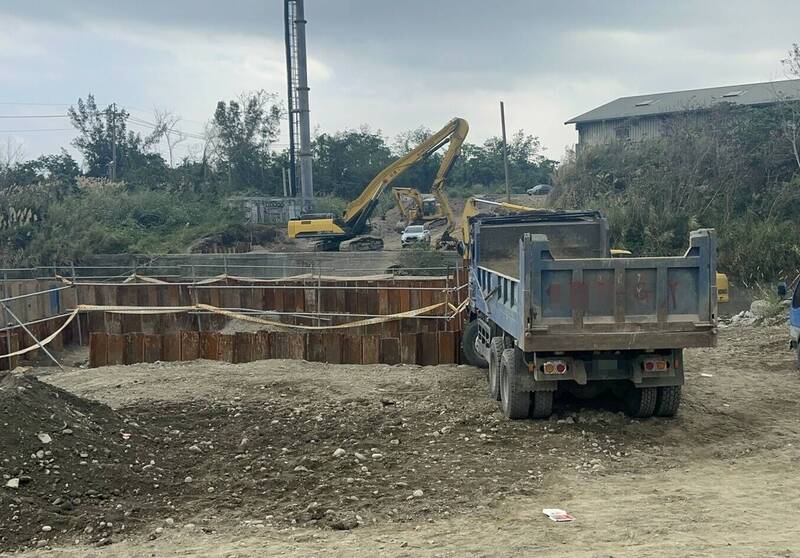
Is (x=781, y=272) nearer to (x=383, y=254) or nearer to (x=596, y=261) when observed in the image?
(x=383, y=254)

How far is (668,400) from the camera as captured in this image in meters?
8.43

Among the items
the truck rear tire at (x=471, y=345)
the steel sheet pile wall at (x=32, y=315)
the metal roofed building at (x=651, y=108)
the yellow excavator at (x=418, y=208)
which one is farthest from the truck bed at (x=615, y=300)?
the metal roofed building at (x=651, y=108)

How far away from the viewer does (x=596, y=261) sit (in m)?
7.69

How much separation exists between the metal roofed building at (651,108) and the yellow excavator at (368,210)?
7768 mm

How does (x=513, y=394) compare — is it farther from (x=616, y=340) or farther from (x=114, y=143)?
(x=114, y=143)

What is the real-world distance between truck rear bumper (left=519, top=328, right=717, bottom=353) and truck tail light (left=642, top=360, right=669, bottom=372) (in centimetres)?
32

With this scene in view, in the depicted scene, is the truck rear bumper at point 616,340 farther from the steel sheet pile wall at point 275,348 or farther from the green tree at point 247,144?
the green tree at point 247,144

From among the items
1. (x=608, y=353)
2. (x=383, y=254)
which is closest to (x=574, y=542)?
(x=608, y=353)

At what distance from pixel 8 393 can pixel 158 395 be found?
2.83 m

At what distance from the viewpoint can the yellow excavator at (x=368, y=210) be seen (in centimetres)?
3084

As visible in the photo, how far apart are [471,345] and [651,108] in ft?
106

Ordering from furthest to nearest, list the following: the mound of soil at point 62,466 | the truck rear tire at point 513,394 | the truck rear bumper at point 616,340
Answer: the truck rear tire at point 513,394 → the truck rear bumper at point 616,340 → the mound of soil at point 62,466

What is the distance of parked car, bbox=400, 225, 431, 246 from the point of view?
3350 centimetres

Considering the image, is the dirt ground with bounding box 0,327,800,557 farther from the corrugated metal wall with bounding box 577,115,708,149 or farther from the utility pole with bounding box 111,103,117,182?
the utility pole with bounding box 111,103,117,182
